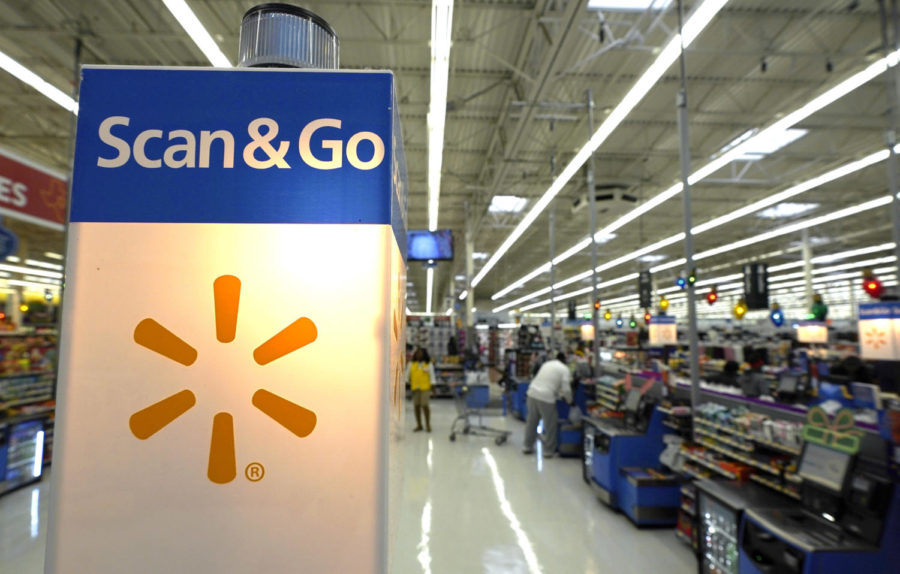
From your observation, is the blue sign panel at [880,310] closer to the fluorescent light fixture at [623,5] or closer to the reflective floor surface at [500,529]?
the reflective floor surface at [500,529]

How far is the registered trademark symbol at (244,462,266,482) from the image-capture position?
105 centimetres

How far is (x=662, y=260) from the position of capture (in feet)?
79.9

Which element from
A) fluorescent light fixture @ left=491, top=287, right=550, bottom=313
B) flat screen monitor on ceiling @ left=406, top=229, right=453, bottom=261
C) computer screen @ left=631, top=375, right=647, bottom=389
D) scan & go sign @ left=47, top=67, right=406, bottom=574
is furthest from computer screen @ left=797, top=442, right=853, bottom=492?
fluorescent light fixture @ left=491, top=287, right=550, bottom=313

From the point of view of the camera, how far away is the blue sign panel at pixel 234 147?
1.10 m

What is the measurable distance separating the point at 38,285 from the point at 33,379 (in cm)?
2190

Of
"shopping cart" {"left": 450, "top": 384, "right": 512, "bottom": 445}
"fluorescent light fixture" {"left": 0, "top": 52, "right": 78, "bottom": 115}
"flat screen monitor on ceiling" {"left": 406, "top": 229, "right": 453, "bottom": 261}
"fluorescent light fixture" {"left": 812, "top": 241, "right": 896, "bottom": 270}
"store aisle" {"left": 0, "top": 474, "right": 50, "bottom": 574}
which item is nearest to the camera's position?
"store aisle" {"left": 0, "top": 474, "right": 50, "bottom": 574}

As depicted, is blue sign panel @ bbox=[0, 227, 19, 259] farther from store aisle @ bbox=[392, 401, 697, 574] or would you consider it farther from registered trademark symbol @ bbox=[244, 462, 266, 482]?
registered trademark symbol @ bbox=[244, 462, 266, 482]

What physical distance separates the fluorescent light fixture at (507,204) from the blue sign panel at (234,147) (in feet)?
47.2

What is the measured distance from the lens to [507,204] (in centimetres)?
1634

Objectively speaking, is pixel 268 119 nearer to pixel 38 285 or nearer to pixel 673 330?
pixel 673 330

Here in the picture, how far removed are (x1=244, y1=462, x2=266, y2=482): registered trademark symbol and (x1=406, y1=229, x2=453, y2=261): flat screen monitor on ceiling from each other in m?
10.7

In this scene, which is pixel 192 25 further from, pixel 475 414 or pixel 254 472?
pixel 475 414

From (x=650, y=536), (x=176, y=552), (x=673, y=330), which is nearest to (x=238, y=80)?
(x=176, y=552)

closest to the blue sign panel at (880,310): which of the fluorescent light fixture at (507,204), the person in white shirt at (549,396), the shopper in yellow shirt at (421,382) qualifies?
the person in white shirt at (549,396)
